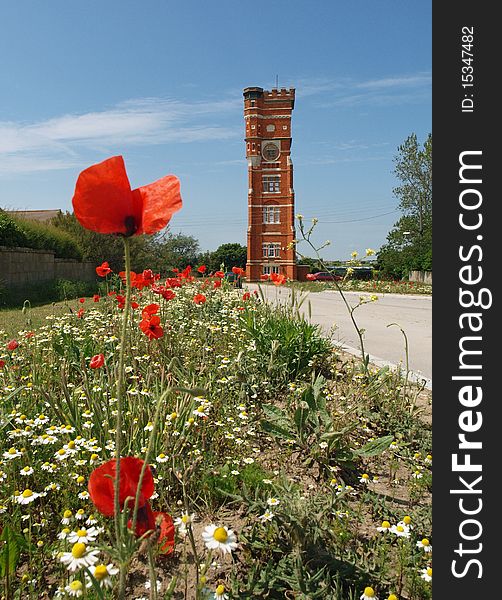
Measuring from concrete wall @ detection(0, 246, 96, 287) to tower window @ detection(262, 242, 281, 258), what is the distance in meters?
27.6

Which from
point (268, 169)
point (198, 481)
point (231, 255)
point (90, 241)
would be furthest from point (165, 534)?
point (231, 255)

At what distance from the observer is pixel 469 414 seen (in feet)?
5.37

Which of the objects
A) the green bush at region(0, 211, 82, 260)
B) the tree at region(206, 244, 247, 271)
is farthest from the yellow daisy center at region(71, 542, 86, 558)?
the tree at region(206, 244, 247, 271)

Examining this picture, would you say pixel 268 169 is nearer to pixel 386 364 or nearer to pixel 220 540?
pixel 386 364

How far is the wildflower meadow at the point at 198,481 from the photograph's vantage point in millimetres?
1227

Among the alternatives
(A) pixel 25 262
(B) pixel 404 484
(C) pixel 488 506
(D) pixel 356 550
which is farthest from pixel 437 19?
(A) pixel 25 262

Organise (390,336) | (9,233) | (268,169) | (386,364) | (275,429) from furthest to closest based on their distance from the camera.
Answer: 1. (268,169)
2. (9,233)
3. (390,336)
4. (386,364)
5. (275,429)

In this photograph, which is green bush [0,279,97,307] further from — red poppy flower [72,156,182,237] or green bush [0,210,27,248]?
red poppy flower [72,156,182,237]

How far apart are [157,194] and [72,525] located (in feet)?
4.99

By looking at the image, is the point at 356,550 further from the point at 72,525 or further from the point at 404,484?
the point at 72,525

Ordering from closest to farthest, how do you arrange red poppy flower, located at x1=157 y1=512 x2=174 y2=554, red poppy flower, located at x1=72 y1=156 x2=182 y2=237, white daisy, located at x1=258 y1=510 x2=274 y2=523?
red poppy flower, located at x1=72 y1=156 x2=182 y2=237 < red poppy flower, located at x1=157 y1=512 x2=174 y2=554 < white daisy, located at x1=258 y1=510 x2=274 y2=523

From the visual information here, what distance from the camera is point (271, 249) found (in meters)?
45.6

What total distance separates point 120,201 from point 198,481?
156 cm

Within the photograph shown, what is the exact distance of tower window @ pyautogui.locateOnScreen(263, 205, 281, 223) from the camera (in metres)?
46.0
